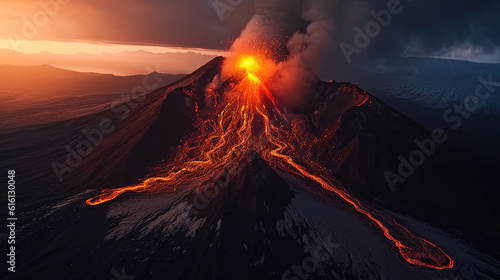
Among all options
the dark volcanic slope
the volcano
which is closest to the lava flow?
the volcano

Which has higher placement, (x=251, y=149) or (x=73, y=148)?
(x=251, y=149)

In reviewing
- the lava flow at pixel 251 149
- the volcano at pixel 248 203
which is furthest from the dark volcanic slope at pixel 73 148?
the lava flow at pixel 251 149

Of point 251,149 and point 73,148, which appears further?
point 73,148

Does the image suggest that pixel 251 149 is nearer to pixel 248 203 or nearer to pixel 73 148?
pixel 248 203

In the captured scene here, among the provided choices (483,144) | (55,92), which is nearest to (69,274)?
(483,144)

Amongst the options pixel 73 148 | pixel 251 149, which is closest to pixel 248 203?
pixel 251 149

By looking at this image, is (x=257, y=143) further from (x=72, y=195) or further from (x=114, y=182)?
(x=72, y=195)
